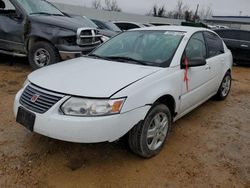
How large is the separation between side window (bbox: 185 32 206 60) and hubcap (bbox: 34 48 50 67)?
356cm

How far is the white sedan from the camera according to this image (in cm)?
282

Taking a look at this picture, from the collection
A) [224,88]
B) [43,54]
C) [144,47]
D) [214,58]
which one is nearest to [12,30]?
[43,54]

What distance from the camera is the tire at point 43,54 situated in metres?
6.53

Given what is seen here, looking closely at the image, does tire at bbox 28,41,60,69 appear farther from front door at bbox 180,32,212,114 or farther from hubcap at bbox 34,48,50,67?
front door at bbox 180,32,212,114

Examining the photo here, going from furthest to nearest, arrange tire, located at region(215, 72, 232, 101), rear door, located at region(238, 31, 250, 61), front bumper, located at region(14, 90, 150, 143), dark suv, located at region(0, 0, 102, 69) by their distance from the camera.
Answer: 1. rear door, located at region(238, 31, 250, 61)
2. dark suv, located at region(0, 0, 102, 69)
3. tire, located at region(215, 72, 232, 101)
4. front bumper, located at region(14, 90, 150, 143)

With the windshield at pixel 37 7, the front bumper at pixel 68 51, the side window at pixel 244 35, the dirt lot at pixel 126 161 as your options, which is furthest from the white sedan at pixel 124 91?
the side window at pixel 244 35

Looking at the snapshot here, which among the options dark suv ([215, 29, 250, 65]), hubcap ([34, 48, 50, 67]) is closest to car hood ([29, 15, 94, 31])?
hubcap ([34, 48, 50, 67])

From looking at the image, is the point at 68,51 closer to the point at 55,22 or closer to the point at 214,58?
the point at 55,22

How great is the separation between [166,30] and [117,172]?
7.48 feet

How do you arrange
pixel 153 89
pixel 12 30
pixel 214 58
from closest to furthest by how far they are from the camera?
pixel 153 89
pixel 214 58
pixel 12 30

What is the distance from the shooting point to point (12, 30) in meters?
6.98

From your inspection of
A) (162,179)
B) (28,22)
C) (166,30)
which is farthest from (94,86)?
(28,22)

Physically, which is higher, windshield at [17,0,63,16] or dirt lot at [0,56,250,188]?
windshield at [17,0,63,16]

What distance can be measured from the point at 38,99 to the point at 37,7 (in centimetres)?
507
